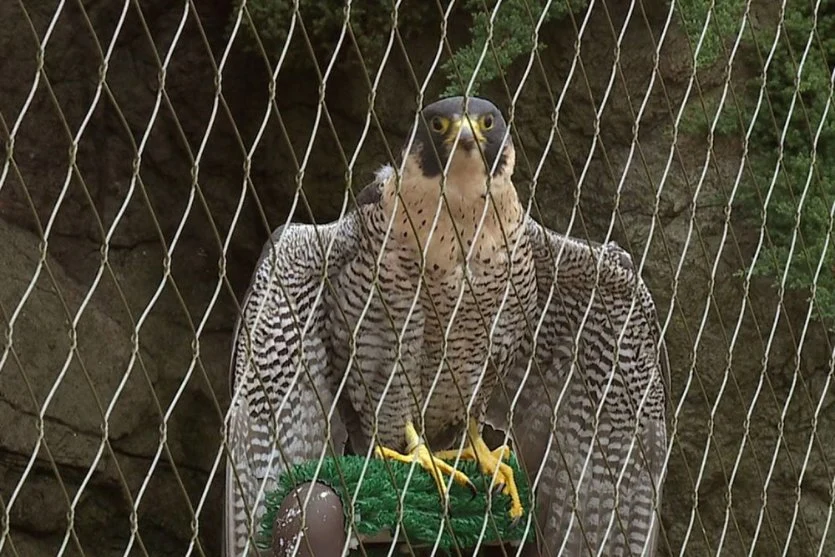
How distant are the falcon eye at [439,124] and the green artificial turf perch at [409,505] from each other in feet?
2.44

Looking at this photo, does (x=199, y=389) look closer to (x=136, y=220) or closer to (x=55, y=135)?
(x=136, y=220)

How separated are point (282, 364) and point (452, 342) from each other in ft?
1.40

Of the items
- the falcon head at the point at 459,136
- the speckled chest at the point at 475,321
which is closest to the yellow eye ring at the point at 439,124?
the falcon head at the point at 459,136

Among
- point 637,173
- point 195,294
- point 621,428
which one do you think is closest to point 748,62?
point 637,173

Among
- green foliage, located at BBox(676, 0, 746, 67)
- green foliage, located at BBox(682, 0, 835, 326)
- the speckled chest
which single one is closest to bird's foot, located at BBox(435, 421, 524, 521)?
the speckled chest

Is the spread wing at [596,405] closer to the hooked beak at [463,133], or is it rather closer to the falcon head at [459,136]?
the falcon head at [459,136]

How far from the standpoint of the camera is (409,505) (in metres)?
2.81

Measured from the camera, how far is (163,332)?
4.89m

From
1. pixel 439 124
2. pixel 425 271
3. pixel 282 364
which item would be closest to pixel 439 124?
pixel 439 124

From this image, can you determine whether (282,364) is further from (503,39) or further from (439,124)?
(503,39)

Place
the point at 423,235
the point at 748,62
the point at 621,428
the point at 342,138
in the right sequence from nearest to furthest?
the point at 423,235, the point at 621,428, the point at 748,62, the point at 342,138

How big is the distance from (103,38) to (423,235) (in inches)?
84.6

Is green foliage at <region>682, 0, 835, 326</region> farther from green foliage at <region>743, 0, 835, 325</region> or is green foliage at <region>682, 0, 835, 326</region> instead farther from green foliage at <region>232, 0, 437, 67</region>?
green foliage at <region>232, 0, 437, 67</region>

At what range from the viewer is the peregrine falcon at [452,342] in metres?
3.07
